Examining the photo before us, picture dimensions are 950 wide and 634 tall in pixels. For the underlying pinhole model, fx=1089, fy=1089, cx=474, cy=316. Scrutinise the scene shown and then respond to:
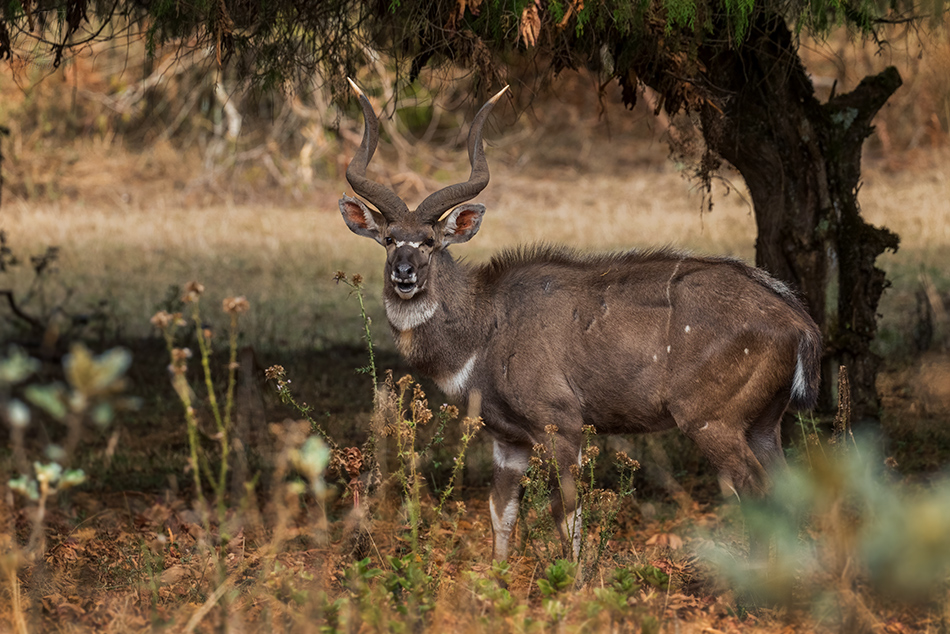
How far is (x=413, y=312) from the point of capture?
6.03 meters

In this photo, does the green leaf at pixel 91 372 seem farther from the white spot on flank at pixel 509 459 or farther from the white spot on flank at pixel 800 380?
the white spot on flank at pixel 800 380

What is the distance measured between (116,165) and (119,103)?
1298 mm

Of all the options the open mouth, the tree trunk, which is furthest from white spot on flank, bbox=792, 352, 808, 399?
the open mouth

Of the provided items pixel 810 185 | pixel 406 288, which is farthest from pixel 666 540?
pixel 810 185

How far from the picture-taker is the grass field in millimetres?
3816

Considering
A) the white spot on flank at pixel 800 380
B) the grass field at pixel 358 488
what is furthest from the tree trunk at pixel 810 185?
the white spot on flank at pixel 800 380

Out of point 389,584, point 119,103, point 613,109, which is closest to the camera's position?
point 389,584

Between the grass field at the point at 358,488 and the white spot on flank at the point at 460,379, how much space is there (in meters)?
0.51

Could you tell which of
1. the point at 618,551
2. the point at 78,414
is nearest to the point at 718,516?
the point at 618,551

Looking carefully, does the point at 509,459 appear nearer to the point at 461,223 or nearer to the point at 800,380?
the point at 461,223

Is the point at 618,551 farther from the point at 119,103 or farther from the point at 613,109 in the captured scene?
the point at 613,109

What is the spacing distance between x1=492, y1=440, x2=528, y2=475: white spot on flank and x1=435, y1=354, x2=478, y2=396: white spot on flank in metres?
0.36

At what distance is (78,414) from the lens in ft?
9.86

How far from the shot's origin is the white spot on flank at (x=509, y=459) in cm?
600
